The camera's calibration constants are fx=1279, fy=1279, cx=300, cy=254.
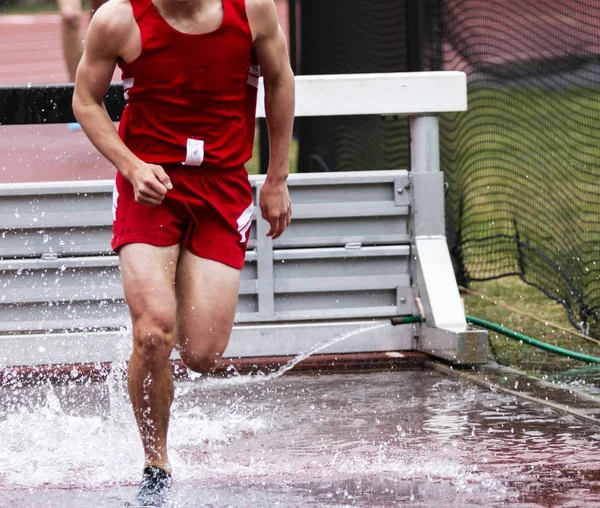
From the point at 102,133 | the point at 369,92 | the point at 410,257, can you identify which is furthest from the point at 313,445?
the point at 369,92

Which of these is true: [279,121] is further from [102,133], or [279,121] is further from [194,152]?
[102,133]

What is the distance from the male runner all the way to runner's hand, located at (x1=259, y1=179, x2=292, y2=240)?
0.09m

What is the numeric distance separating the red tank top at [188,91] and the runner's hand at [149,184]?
24 cm

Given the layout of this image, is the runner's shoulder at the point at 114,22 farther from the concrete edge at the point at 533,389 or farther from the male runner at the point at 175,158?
the concrete edge at the point at 533,389

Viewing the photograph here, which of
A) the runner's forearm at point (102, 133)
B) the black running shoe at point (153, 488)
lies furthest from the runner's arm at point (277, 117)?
the black running shoe at point (153, 488)

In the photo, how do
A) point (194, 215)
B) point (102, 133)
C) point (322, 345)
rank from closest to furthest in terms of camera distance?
point (102, 133), point (194, 215), point (322, 345)

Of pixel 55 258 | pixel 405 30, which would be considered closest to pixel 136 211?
pixel 55 258

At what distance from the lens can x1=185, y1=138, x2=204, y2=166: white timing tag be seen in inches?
184

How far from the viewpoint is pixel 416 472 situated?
477 centimetres

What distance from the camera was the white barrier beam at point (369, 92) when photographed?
697 cm

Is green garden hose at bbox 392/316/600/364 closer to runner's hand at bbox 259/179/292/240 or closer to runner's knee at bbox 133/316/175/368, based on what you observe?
runner's hand at bbox 259/179/292/240

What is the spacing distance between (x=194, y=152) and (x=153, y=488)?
1214 mm

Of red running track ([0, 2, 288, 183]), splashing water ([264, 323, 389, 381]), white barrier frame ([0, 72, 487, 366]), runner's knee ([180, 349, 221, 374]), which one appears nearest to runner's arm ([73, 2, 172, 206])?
runner's knee ([180, 349, 221, 374])

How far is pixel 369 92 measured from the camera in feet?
22.9
